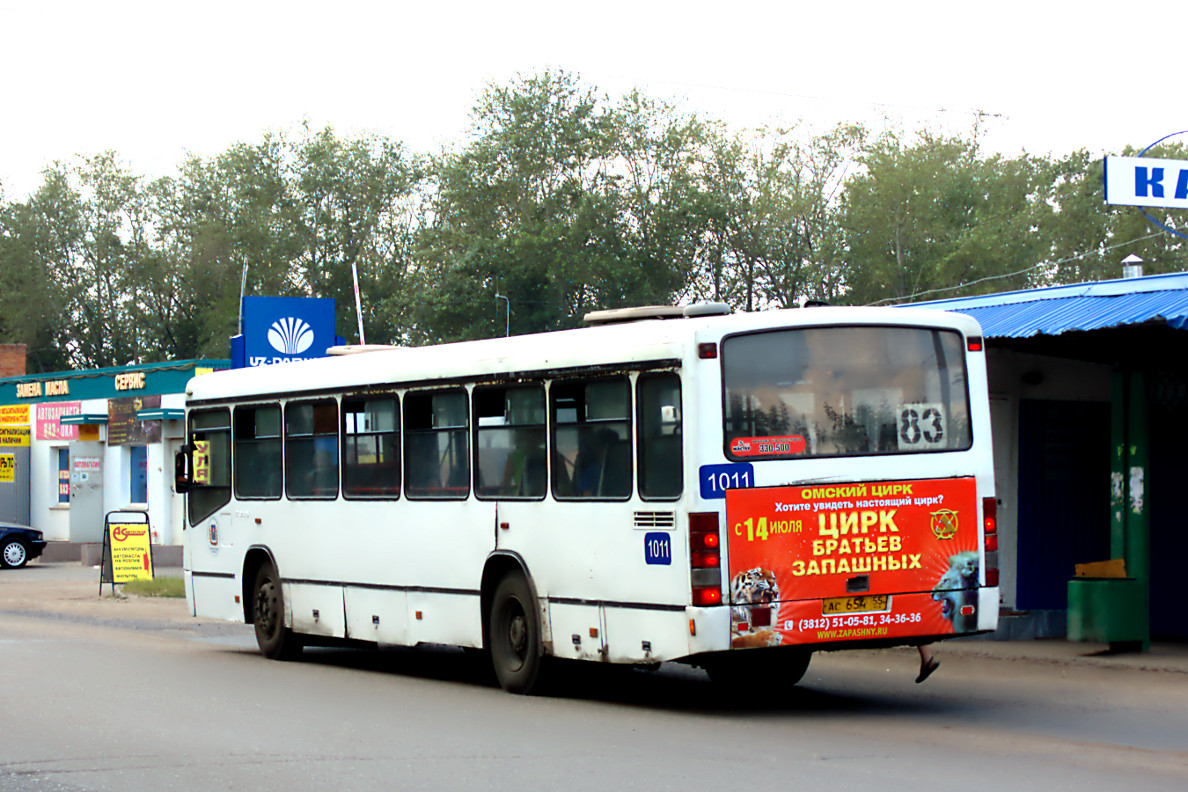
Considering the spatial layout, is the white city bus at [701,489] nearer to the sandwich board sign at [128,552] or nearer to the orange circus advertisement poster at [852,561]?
the orange circus advertisement poster at [852,561]

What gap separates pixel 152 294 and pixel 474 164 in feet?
76.7

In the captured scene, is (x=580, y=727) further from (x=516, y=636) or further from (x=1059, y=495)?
(x=1059, y=495)

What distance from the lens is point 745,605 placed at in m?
9.95

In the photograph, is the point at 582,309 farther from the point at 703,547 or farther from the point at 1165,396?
the point at 703,547

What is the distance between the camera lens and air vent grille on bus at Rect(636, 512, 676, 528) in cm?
1017

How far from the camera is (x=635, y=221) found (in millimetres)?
60594

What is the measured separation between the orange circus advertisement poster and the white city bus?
1 cm

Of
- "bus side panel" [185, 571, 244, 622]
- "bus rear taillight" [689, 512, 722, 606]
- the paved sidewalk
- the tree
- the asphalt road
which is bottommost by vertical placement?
the paved sidewalk

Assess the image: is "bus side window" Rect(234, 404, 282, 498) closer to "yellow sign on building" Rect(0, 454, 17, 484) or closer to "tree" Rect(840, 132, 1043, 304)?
"yellow sign on building" Rect(0, 454, 17, 484)

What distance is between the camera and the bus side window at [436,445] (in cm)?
1236

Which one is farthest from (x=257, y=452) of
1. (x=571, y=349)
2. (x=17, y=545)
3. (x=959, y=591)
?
(x=17, y=545)

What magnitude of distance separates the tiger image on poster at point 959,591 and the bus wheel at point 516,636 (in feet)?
9.77

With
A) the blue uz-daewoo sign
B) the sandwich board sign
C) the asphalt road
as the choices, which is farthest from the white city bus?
the sandwich board sign

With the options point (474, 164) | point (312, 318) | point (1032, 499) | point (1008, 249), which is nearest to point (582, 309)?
point (474, 164)
